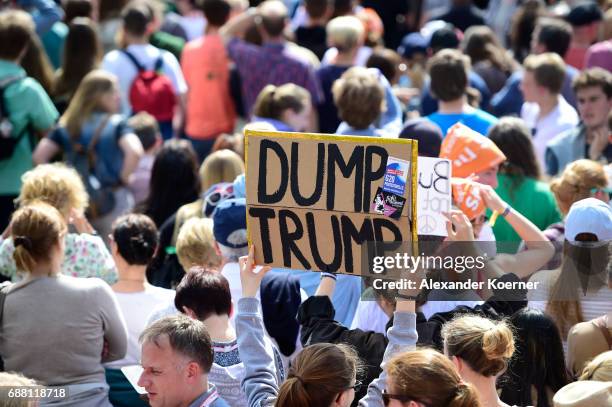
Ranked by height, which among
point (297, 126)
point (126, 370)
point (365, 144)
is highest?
point (365, 144)

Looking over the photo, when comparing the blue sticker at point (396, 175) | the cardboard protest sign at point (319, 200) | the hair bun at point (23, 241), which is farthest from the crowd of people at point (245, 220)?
the blue sticker at point (396, 175)

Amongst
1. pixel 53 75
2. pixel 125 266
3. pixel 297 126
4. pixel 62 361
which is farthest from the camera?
pixel 53 75

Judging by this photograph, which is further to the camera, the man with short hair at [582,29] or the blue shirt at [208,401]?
the man with short hair at [582,29]

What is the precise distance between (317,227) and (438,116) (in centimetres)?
316

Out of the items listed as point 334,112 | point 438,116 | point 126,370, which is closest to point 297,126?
point 438,116

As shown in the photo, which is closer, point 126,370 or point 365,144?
point 365,144

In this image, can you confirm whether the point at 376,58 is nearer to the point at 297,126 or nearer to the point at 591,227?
the point at 297,126

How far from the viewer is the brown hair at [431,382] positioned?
3.53m

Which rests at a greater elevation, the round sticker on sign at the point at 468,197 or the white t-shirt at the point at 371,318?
the round sticker on sign at the point at 468,197

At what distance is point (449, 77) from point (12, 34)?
10.6 feet

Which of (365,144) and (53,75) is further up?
(365,144)

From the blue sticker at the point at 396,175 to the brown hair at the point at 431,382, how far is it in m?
0.88

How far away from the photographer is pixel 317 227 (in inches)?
178

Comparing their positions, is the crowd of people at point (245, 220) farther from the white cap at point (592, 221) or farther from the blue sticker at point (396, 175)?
the blue sticker at point (396, 175)
